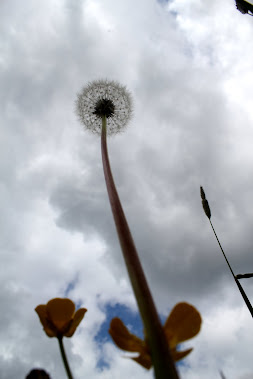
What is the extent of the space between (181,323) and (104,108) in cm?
396

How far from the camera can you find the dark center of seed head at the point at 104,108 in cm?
403

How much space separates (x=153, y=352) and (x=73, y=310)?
0.35 m

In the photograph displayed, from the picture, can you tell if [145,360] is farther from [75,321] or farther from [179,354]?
[75,321]

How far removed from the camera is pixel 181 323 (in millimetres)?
567

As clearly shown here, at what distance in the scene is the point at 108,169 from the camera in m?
1.23

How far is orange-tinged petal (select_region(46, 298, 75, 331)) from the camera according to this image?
→ 73 cm

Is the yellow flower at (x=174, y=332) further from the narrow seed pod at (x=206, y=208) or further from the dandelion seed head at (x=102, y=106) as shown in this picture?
the dandelion seed head at (x=102, y=106)

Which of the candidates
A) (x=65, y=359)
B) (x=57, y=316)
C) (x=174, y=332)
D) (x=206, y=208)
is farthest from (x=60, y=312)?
(x=206, y=208)

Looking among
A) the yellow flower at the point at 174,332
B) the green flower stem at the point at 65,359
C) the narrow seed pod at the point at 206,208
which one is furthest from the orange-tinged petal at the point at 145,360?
the narrow seed pod at the point at 206,208

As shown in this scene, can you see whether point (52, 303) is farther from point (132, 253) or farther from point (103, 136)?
point (103, 136)

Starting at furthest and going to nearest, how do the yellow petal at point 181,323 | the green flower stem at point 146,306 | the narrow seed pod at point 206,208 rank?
1. the narrow seed pod at point 206,208
2. the yellow petal at point 181,323
3. the green flower stem at point 146,306

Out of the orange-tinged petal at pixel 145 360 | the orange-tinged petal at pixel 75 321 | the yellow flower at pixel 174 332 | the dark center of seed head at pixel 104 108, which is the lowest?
the orange-tinged petal at pixel 145 360

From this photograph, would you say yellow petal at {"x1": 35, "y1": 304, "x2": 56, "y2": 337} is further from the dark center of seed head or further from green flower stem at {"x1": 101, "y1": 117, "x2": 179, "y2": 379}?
the dark center of seed head

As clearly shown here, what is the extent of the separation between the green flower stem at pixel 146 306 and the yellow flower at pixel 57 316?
254 millimetres
